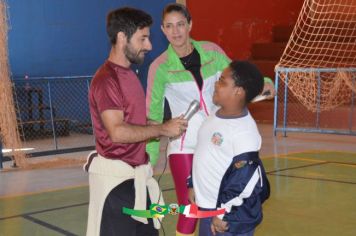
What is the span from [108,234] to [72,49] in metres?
10.0

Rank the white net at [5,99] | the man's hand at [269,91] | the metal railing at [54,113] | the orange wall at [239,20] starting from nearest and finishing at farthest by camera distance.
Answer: the man's hand at [269,91]
the white net at [5,99]
the metal railing at [54,113]
the orange wall at [239,20]

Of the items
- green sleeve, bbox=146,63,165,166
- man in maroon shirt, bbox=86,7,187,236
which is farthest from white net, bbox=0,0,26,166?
man in maroon shirt, bbox=86,7,187,236

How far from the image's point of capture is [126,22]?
2.85 metres

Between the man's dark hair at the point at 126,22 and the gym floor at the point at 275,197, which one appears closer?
the man's dark hair at the point at 126,22

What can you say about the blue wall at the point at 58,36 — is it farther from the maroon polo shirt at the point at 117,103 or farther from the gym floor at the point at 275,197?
the maroon polo shirt at the point at 117,103

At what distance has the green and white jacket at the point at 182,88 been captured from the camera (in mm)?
3619

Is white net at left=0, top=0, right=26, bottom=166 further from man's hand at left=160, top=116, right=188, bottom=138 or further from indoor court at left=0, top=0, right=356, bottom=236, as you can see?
man's hand at left=160, top=116, right=188, bottom=138

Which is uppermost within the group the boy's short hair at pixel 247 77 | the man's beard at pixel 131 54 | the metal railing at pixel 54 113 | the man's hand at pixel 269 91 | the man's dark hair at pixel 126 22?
the man's dark hair at pixel 126 22

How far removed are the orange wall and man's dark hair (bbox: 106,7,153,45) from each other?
38.0 feet

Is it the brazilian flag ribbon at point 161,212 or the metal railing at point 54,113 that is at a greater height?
the brazilian flag ribbon at point 161,212

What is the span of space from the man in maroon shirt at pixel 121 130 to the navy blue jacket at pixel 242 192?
342 millimetres

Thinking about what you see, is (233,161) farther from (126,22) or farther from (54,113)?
(54,113)

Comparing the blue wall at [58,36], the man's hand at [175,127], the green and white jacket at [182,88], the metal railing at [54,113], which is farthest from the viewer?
the blue wall at [58,36]

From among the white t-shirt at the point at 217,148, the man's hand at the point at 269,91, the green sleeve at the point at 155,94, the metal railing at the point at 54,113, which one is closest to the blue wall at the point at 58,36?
the metal railing at the point at 54,113
